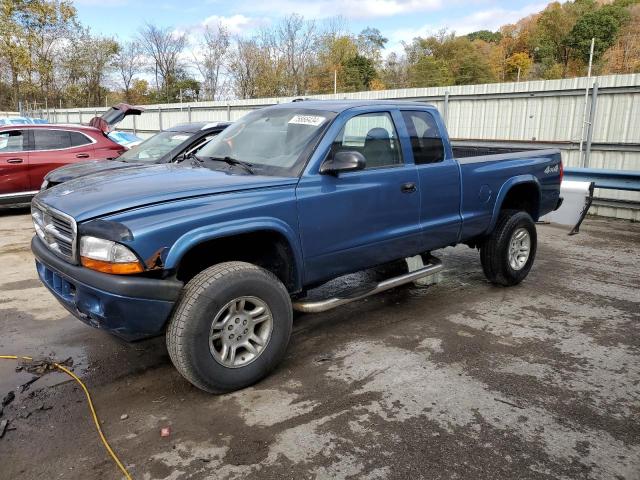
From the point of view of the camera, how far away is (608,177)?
9078 mm

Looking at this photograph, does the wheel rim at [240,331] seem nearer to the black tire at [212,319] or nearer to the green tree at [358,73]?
the black tire at [212,319]

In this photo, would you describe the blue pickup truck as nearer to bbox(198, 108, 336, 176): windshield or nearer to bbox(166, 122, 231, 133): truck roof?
bbox(198, 108, 336, 176): windshield

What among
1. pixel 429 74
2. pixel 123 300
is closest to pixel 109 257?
pixel 123 300

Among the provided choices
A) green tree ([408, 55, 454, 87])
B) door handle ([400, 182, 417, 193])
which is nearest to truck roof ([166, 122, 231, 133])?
door handle ([400, 182, 417, 193])

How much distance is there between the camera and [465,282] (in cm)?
597

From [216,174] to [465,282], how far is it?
347cm

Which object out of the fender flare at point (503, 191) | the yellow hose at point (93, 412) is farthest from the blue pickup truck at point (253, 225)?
the yellow hose at point (93, 412)

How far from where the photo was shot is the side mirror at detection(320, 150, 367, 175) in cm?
364

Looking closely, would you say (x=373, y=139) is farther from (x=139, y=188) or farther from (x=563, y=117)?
(x=563, y=117)

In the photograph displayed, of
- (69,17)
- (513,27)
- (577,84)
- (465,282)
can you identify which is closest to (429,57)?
(513,27)

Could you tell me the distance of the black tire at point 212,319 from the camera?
10.2 ft

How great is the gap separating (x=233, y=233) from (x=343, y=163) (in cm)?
97

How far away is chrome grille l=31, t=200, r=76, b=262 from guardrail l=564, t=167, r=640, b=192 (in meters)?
8.59

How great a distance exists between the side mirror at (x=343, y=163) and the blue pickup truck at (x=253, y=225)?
1 centimetres
